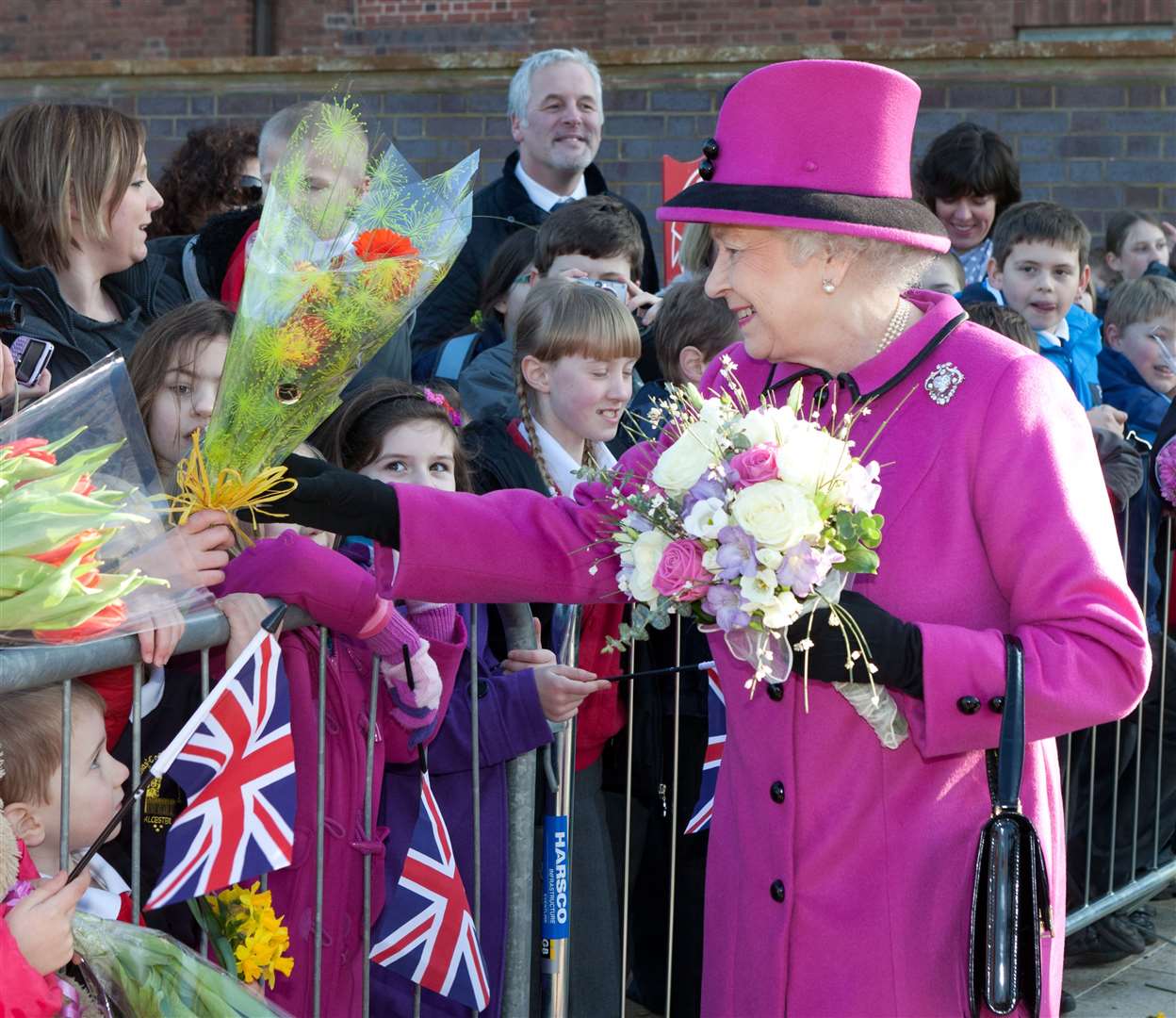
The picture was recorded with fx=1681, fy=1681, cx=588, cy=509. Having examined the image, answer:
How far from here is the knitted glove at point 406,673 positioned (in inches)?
122

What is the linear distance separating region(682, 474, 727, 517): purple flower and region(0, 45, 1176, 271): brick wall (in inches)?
339

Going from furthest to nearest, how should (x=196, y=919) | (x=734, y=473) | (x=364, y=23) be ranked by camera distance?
(x=364, y=23), (x=196, y=919), (x=734, y=473)

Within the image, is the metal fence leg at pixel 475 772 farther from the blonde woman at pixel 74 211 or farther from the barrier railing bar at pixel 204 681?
the blonde woman at pixel 74 211

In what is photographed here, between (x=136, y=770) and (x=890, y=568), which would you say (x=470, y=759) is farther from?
(x=890, y=568)

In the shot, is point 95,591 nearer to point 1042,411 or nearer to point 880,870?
point 880,870

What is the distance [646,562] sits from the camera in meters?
2.41

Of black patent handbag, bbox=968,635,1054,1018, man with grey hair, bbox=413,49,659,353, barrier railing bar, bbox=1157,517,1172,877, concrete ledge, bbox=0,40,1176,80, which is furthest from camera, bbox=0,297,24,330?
concrete ledge, bbox=0,40,1176,80

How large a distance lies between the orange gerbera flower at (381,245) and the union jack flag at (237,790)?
69 centimetres

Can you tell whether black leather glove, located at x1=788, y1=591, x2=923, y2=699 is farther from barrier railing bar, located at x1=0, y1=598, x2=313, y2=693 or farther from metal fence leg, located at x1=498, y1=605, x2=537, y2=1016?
metal fence leg, located at x1=498, y1=605, x2=537, y2=1016

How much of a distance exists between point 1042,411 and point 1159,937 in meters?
3.34

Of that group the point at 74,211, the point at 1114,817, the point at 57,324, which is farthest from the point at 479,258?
the point at 1114,817

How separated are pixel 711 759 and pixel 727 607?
1.57 metres

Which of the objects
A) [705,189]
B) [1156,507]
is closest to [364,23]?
[1156,507]

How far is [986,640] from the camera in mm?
2426
